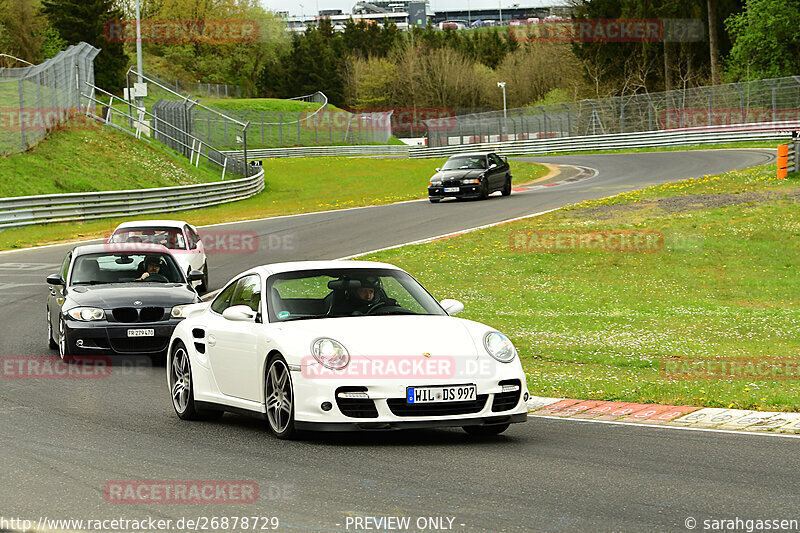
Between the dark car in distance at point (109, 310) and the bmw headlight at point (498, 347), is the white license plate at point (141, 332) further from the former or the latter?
the bmw headlight at point (498, 347)

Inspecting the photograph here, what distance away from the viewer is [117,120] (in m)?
54.2

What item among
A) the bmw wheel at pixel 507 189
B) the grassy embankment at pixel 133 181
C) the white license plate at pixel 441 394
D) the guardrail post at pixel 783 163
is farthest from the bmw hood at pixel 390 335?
the bmw wheel at pixel 507 189

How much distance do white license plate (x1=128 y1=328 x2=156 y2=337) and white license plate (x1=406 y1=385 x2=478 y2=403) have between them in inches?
251

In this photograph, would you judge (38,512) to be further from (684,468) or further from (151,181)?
(151,181)

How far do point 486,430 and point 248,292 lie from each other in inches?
92.5

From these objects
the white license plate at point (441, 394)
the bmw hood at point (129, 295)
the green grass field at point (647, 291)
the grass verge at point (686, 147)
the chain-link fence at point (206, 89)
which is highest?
the chain-link fence at point (206, 89)

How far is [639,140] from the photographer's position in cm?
6500

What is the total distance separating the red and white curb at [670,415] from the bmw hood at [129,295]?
536 cm

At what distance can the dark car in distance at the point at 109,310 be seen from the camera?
44.4 feet

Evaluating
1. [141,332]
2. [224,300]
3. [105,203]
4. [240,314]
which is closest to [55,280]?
[141,332]

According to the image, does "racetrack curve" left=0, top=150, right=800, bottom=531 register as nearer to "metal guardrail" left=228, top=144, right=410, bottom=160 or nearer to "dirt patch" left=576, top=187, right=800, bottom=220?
"dirt patch" left=576, top=187, right=800, bottom=220

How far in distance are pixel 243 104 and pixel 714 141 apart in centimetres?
6210

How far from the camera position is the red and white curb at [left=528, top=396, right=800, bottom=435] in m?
8.95

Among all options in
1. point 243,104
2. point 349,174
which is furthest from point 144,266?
point 243,104
